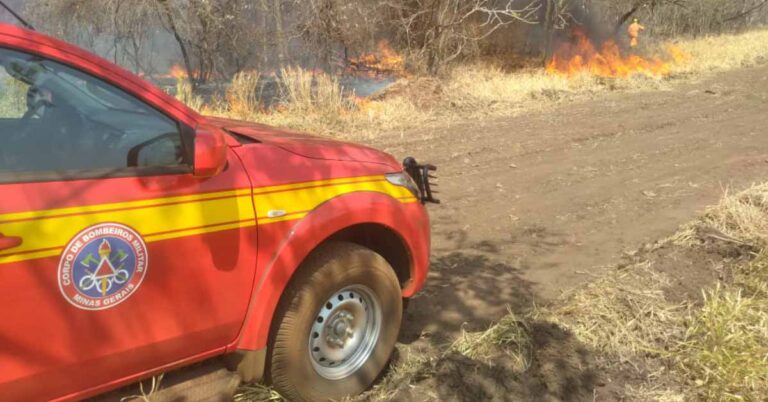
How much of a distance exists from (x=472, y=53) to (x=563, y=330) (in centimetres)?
1596

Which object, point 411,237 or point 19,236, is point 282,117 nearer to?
point 411,237

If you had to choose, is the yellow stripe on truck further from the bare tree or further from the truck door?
the bare tree

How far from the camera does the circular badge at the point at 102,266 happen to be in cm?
219

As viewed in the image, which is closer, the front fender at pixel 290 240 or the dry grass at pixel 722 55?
the front fender at pixel 290 240

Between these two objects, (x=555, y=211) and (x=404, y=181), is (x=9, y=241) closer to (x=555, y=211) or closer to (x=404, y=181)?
(x=404, y=181)

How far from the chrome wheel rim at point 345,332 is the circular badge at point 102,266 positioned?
3.22 feet

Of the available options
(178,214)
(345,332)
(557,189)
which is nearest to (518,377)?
(345,332)

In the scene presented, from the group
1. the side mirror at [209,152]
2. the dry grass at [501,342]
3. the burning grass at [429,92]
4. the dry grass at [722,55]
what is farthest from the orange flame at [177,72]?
the dry grass at [722,55]

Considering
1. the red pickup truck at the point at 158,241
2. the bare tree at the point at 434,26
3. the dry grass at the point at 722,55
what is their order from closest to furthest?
1. the red pickup truck at the point at 158,241
2. the bare tree at the point at 434,26
3. the dry grass at the point at 722,55

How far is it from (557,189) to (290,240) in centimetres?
543

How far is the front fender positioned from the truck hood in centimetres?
24

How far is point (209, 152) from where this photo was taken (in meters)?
2.45

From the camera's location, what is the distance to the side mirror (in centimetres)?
244

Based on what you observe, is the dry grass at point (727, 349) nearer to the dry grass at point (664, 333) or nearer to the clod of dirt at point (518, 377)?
the dry grass at point (664, 333)
